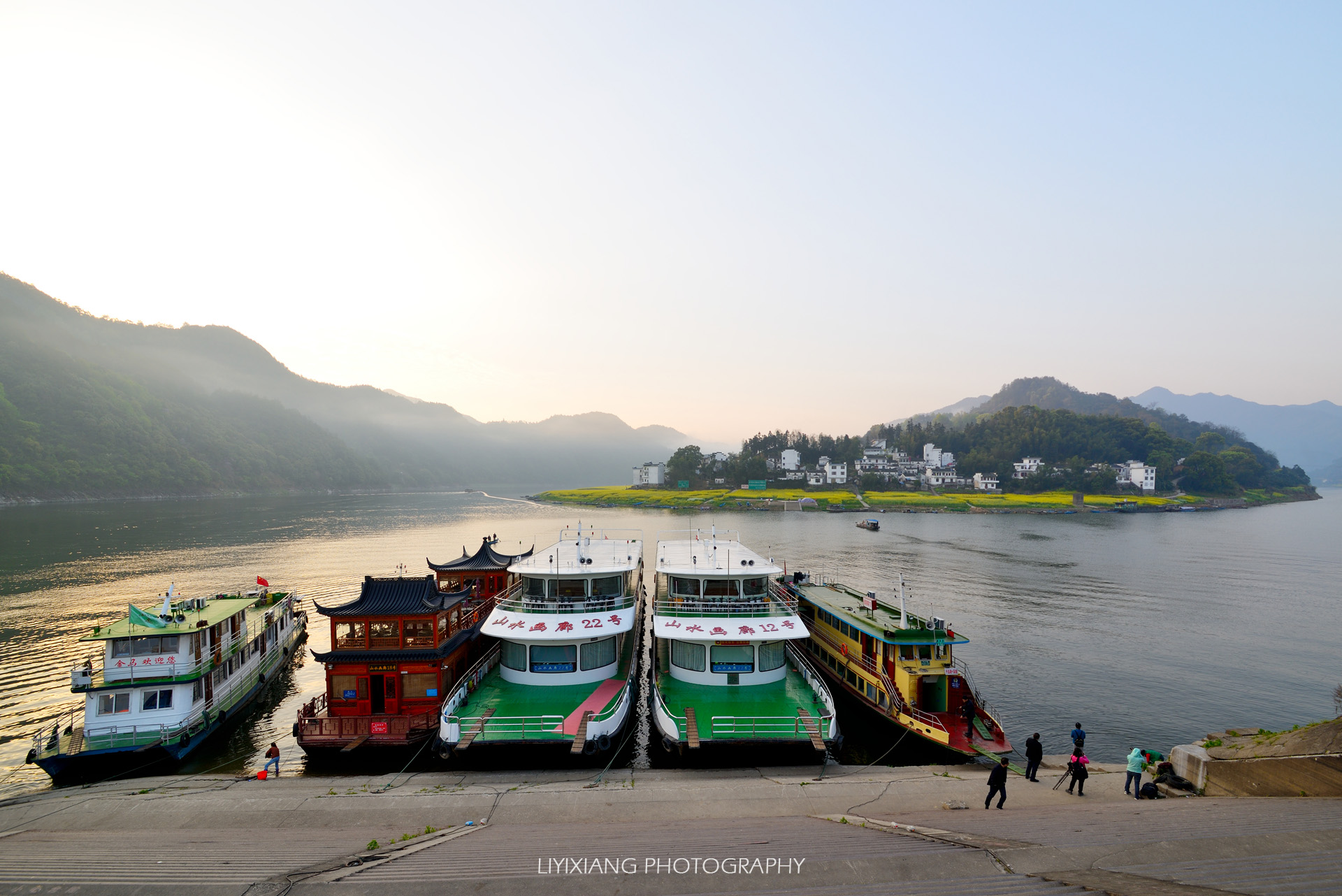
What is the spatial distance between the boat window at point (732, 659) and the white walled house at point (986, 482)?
182m

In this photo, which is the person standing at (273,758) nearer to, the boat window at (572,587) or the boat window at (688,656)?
the boat window at (572,587)

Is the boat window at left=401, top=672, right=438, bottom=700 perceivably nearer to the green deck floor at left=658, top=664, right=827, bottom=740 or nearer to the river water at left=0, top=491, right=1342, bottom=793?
the river water at left=0, top=491, right=1342, bottom=793

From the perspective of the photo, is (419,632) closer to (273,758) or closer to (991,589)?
(273,758)

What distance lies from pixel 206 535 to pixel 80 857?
3838 inches

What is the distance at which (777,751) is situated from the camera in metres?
21.6

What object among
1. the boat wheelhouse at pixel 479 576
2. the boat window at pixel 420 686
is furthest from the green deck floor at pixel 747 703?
the boat wheelhouse at pixel 479 576

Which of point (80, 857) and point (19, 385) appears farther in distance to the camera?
point (19, 385)

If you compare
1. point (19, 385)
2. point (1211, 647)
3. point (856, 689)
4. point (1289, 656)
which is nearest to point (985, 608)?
point (1211, 647)

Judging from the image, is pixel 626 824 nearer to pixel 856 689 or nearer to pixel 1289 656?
pixel 856 689

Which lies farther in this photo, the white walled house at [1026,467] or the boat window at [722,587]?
the white walled house at [1026,467]

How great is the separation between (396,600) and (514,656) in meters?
5.59

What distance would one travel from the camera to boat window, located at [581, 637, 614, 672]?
82.9 ft

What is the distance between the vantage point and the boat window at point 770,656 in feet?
82.7

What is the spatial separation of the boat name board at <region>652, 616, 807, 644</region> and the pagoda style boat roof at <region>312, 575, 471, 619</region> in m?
9.21
